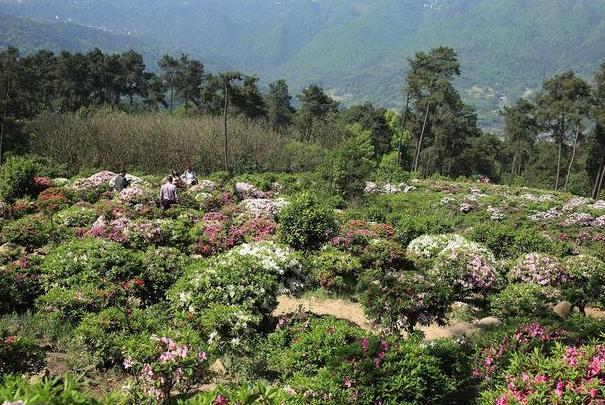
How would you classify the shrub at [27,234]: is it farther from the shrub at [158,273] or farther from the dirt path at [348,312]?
the dirt path at [348,312]

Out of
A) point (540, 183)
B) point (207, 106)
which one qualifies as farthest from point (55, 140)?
point (540, 183)

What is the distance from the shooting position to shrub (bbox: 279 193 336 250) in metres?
12.6

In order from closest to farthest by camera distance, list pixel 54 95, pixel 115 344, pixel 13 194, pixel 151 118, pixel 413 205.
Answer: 1. pixel 115 344
2. pixel 13 194
3. pixel 413 205
4. pixel 151 118
5. pixel 54 95

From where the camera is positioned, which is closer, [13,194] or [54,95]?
[13,194]

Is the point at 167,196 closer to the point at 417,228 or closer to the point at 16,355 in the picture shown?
the point at 417,228

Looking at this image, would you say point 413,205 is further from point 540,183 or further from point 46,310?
point 540,183

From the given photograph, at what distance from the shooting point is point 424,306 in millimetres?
8148

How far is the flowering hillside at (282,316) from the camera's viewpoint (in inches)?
214

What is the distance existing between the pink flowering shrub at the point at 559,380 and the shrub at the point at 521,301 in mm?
4363

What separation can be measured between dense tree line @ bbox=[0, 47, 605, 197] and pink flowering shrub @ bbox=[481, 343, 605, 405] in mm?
27867

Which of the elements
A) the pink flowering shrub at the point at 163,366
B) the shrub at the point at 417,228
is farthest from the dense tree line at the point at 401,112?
the pink flowering shrub at the point at 163,366

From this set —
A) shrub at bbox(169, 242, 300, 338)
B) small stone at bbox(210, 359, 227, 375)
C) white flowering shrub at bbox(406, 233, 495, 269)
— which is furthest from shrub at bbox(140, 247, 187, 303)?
white flowering shrub at bbox(406, 233, 495, 269)

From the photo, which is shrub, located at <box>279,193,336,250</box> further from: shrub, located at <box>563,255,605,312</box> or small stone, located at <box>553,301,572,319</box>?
shrub, located at <box>563,255,605,312</box>

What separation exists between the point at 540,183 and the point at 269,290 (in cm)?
5371
